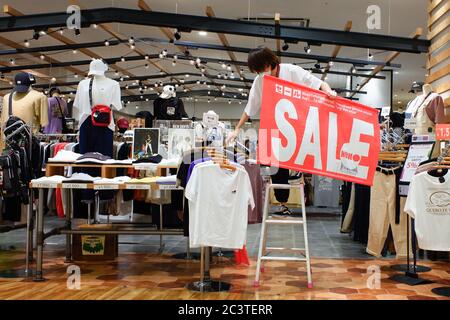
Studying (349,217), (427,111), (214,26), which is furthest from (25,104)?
(427,111)

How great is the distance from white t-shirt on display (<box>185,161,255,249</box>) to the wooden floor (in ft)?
1.31

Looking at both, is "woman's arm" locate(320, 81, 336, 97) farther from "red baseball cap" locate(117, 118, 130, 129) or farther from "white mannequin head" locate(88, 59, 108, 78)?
"red baseball cap" locate(117, 118, 130, 129)

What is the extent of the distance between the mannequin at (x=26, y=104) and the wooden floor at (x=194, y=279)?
150 cm

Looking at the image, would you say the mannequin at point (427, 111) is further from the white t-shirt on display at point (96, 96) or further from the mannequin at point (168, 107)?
the white t-shirt on display at point (96, 96)

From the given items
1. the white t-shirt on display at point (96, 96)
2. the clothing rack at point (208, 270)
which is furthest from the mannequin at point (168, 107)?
the clothing rack at point (208, 270)

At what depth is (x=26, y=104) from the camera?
5258mm

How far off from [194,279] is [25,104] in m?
2.84

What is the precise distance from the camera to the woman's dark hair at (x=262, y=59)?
11.1ft

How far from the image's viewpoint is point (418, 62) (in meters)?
13.0

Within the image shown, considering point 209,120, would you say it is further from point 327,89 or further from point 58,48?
point 58,48

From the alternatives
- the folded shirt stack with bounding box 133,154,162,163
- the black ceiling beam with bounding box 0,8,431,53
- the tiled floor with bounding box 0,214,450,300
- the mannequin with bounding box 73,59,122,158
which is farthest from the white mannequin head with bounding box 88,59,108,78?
the black ceiling beam with bounding box 0,8,431,53

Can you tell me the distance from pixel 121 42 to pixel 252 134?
5.87 m
